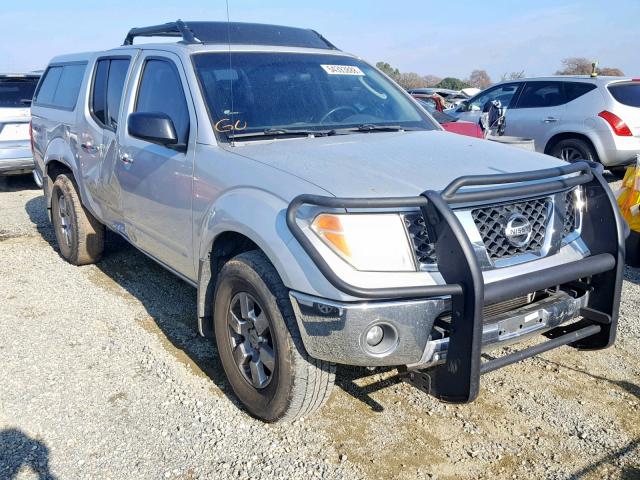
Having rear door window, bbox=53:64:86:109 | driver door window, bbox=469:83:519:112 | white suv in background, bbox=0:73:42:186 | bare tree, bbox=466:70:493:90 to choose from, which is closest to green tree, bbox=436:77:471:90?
bare tree, bbox=466:70:493:90

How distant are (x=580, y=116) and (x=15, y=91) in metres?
8.38

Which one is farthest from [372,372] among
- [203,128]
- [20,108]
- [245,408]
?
[20,108]

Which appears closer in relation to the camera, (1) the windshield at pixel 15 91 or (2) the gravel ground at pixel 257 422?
(2) the gravel ground at pixel 257 422

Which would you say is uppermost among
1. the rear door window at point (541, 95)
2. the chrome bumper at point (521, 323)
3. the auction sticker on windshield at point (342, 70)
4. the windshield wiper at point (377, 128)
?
the auction sticker on windshield at point (342, 70)

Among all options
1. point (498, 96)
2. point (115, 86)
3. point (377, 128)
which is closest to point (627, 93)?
point (498, 96)

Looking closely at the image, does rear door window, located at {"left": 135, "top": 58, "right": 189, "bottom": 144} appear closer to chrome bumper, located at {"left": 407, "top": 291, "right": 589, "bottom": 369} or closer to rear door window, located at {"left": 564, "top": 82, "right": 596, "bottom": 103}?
chrome bumper, located at {"left": 407, "top": 291, "right": 589, "bottom": 369}

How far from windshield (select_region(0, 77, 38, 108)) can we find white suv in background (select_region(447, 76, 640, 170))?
7455 mm

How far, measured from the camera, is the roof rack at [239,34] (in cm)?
410

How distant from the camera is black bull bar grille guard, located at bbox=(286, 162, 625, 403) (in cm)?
243

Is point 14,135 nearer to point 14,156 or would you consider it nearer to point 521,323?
point 14,156

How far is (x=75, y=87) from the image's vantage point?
5.50 meters

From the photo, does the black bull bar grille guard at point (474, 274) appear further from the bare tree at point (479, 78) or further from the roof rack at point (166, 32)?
the bare tree at point (479, 78)

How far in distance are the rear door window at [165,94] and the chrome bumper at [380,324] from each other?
1.56m

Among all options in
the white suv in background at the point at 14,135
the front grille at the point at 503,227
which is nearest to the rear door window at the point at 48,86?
the white suv in background at the point at 14,135
